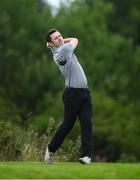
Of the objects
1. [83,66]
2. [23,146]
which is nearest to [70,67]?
[23,146]

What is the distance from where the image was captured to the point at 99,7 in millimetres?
59375

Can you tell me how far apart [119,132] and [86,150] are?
2643cm

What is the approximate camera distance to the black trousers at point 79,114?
535 inches

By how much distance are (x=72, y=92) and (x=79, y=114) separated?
0.39 m

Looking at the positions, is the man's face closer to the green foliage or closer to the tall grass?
the tall grass

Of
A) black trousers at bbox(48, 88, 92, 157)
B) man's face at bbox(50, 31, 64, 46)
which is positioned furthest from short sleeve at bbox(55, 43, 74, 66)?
black trousers at bbox(48, 88, 92, 157)

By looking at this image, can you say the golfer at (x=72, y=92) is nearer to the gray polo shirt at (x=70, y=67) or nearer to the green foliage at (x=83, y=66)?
the gray polo shirt at (x=70, y=67)

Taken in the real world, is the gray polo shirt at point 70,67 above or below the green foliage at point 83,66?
above

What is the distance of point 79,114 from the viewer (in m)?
13.8

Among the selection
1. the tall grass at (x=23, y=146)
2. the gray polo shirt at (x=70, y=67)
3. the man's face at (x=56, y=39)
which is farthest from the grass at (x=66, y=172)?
the tall grass at (x=23, y=146)

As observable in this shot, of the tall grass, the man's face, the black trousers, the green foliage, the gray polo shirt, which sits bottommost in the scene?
the green foliage

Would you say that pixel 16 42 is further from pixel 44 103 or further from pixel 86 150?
pixel 86 150

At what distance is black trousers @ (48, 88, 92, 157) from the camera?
535 inches

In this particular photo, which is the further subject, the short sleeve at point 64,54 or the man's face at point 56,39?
the man's face at point 56,39
